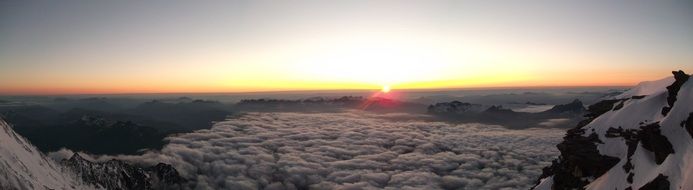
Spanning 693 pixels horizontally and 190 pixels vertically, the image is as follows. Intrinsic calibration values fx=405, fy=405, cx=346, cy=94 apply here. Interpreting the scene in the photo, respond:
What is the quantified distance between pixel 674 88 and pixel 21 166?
357 ft

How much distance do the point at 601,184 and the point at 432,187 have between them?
134m

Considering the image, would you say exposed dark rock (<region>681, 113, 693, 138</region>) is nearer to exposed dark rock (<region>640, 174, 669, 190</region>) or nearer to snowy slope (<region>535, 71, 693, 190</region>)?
snowy slope (<region>535, 71, 693, 190</region>)

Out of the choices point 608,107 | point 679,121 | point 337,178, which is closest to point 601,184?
point 679,121

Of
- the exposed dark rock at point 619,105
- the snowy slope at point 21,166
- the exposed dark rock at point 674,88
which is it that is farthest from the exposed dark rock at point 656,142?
the snowy slope at point 21,166

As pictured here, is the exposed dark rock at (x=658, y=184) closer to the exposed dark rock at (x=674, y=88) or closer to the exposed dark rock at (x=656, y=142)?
the exposed dark rock at (x=656, y=142)

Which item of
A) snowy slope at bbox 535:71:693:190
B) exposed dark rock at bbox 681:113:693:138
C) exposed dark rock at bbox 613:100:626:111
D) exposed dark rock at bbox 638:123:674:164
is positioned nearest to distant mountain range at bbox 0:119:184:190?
snowy slope at bbox 535:71:693:190

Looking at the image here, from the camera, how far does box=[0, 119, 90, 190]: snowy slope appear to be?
6653 centimetres

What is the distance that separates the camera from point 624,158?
5059 centimetres

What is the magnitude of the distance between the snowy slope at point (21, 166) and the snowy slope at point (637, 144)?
285ft

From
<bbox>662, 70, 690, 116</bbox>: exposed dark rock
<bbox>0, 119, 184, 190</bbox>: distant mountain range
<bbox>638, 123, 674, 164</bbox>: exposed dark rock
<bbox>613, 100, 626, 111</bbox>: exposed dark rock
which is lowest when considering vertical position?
<bbox>0, 119, 184, 190</bbox>: distant mountain range

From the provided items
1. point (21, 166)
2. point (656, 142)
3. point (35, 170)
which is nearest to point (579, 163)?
point (656, 142)

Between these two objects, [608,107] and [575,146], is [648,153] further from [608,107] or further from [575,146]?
[608,107]

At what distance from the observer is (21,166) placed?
259 ft

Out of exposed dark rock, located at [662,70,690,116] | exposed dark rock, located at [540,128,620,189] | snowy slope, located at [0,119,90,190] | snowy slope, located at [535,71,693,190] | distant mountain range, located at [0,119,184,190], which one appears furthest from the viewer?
distant mountain range, located at [0,119,184,190]
